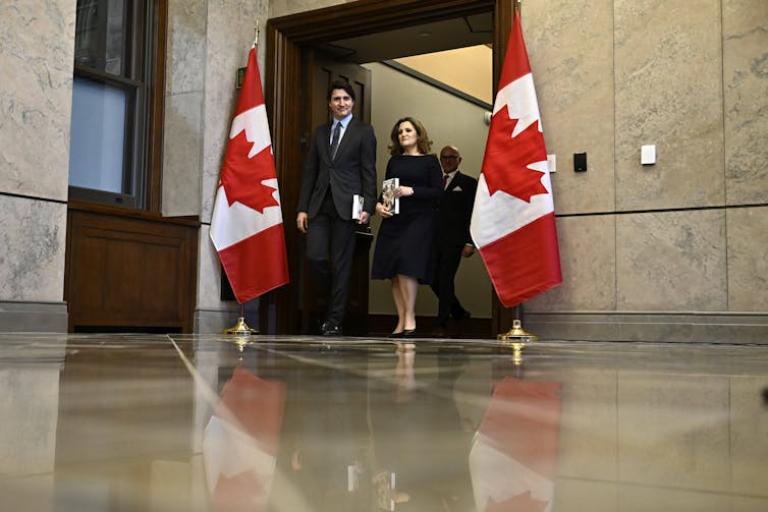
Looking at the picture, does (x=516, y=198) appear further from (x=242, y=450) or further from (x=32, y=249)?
(x=242, y=450)

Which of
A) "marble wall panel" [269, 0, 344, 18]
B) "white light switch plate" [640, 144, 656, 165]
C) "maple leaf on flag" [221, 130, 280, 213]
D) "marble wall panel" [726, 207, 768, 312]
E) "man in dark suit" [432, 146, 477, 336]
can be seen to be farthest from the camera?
"man in dark suit" [432, 146, 477, 336]

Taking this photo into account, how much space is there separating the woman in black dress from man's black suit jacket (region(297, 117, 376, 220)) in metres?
0.16

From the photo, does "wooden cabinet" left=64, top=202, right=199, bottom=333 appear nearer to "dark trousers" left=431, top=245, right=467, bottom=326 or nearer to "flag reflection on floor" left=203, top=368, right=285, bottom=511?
"dark trousers" left=431, top=245, right=467, bottom=326

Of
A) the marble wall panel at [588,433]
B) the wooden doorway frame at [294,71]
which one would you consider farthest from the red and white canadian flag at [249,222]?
the marble wall panel at [588,433]

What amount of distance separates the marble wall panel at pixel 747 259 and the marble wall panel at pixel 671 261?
0.05 m

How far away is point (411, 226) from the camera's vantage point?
5.29 metres

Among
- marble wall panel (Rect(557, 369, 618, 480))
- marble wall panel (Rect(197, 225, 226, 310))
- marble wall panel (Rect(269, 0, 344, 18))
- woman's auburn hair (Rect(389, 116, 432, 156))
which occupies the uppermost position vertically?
marble wall panel (Rect(269, 0, 344, 18))

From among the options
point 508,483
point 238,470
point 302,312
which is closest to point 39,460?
point 238,470

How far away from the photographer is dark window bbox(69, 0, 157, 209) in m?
5.12

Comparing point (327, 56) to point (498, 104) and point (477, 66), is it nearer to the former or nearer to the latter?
point (498, 104)

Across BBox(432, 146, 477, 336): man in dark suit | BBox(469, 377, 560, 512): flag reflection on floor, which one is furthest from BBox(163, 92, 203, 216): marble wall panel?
BBox(469, 377, 560, 512): flag reflection on floor

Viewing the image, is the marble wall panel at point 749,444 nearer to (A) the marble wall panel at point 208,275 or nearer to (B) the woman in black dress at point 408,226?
(B) the woman in black dress at point 408,226

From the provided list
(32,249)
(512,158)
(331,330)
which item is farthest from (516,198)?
(32,249)

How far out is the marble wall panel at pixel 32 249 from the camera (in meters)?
4.13
